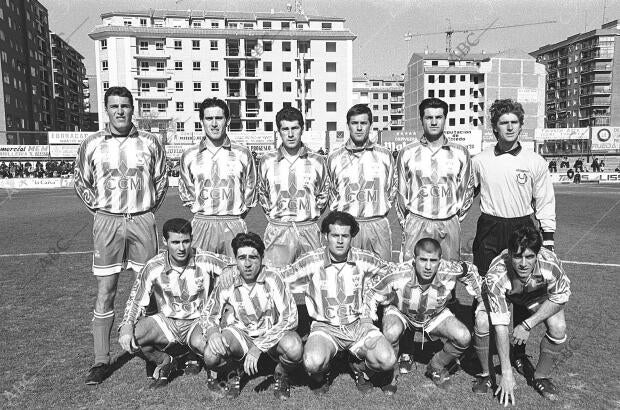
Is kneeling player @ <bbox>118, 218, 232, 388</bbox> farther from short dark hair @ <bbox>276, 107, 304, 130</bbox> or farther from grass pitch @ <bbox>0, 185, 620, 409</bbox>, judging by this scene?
short dark hair @ <bbox>276, 107, 304, 130</bbox>

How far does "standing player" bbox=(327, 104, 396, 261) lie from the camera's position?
15.3ft

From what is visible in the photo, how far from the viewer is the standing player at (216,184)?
15.1 ft

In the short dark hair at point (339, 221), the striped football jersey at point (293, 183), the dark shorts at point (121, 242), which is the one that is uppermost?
the striped football jersey at point (293, 183)

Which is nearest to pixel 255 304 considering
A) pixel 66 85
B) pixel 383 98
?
pixel 66 85

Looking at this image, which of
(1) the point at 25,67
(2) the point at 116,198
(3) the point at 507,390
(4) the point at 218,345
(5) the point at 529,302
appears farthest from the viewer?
(1) the point at 25,67

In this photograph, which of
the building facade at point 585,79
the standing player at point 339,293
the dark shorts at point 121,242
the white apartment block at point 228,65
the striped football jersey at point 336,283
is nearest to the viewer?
the standing player at point 339,293

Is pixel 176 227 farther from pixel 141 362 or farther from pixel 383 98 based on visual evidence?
pixel 383 98

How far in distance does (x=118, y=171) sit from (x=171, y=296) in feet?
3.85

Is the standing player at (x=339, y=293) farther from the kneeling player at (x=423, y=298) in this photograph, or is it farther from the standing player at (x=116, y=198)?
the standing player at (x=116, y=198)

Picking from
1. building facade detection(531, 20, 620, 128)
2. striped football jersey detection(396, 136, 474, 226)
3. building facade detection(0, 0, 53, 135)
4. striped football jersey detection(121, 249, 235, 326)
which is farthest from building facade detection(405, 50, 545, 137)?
striped football jersey detection(121, 249, 235, 326)

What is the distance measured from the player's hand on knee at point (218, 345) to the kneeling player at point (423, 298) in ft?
3.70

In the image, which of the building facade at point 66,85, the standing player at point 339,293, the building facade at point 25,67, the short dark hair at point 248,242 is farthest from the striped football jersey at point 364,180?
the building facade at point 66,85

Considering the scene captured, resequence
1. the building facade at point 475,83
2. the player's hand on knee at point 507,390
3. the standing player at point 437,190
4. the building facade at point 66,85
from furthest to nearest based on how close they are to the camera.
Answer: the building facade at point 66,85 < the building facade at point 475,83 < the standing player at point 437,190 < the player's hand on knee at point 507,390

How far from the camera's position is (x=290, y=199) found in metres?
4.70
